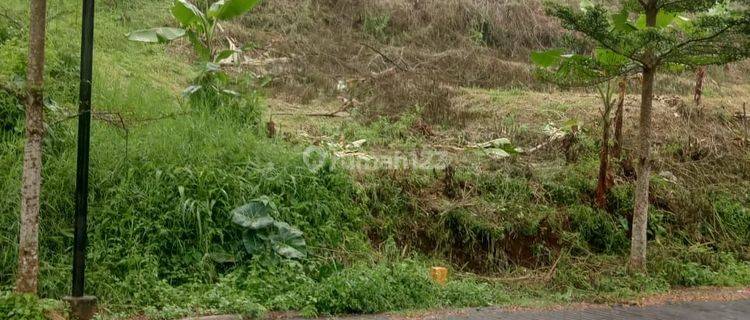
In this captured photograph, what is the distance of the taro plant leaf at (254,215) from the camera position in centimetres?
848

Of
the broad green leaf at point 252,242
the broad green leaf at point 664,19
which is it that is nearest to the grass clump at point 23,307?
the broad green leaf at point 252,242

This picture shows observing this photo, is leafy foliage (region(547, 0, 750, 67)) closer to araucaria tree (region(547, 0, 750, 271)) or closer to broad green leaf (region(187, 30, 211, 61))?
araucaria tree (region(547, 0, 750, 271))

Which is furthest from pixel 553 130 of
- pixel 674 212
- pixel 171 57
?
pixel 171 57

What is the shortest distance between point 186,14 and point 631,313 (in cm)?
698

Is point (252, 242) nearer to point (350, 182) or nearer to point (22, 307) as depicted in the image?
point (350, 182)

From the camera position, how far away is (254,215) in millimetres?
8641

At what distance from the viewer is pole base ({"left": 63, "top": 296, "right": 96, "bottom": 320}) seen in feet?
22.2

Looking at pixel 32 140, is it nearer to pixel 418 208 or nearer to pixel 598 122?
pixel 418 208

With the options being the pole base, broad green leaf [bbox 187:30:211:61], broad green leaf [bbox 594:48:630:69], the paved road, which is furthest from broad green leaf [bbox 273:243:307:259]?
broad green leaf [bbox 594:48:630:69]

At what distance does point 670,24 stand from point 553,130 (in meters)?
3.10

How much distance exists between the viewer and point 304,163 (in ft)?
32.2

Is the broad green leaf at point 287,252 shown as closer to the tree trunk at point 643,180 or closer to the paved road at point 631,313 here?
the paved road at point 631,313

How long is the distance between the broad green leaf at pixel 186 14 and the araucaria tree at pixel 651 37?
15.9ft

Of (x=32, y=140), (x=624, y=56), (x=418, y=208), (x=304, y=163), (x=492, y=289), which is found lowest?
(x=492, y=289)
